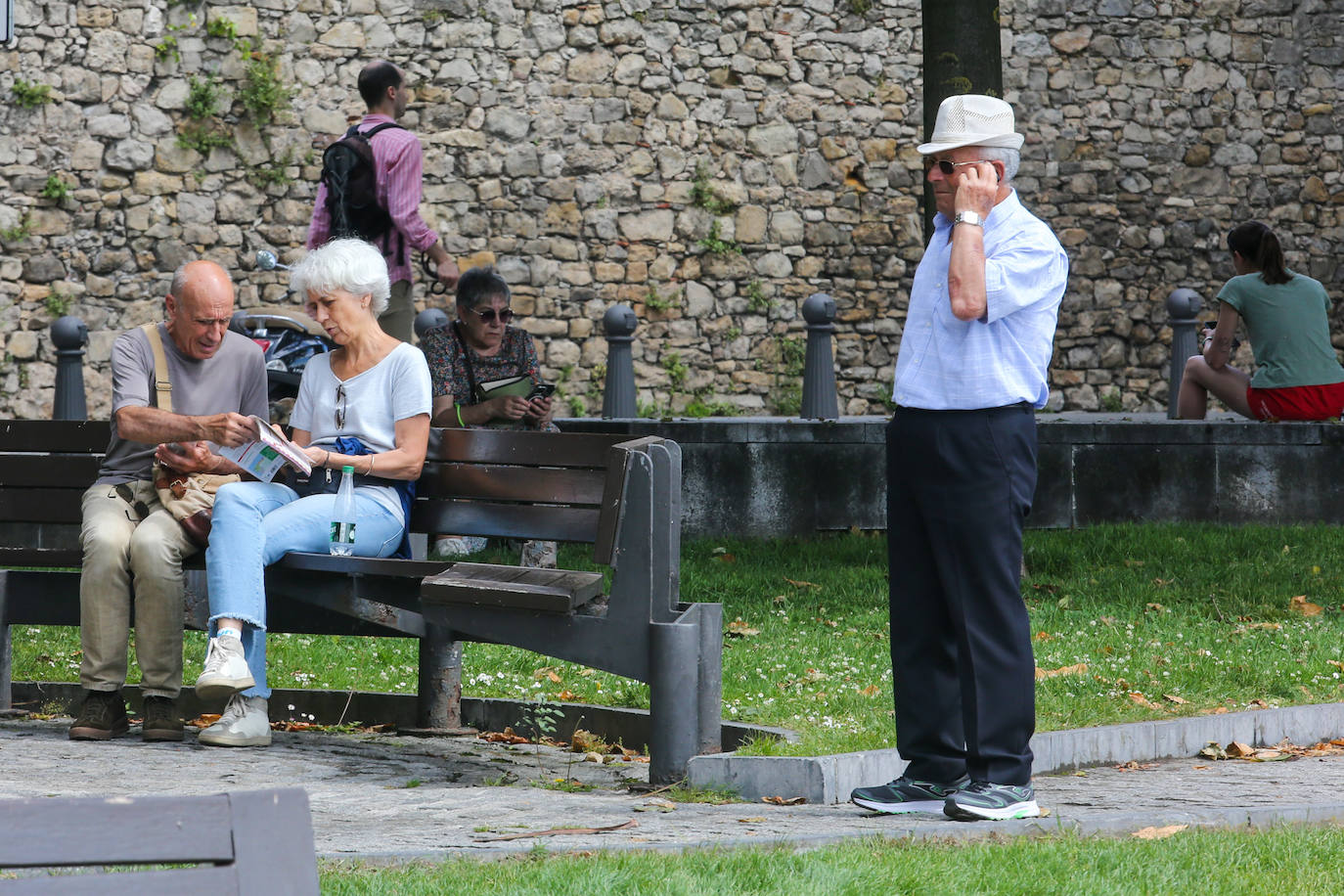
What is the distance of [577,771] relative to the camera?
4848mm

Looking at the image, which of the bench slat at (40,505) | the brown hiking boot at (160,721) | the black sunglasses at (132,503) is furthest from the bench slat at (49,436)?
the brown hiking boot at (160,721)

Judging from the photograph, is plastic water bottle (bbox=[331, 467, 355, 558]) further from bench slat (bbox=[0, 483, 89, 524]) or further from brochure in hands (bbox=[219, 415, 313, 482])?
bench slat (bbox=[0, 483, 89, 524])

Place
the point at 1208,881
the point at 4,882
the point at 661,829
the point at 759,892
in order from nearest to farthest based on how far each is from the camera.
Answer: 1. the point at 4,882
2. the point at 759,892
3. the point at 1208,881
4. the point at 661,829

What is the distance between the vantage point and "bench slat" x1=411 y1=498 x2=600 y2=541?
4.89 m

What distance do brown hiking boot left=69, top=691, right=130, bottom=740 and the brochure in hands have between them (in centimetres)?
79

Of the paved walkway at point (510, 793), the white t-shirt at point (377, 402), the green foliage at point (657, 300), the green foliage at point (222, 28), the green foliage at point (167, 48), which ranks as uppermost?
the green foliage at point (222, 28)

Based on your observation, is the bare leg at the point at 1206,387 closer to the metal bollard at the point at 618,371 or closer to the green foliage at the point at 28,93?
the metal bollard at the point at 618,371

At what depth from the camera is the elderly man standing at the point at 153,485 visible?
16.7 feet

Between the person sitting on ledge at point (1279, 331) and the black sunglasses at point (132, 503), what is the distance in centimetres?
626

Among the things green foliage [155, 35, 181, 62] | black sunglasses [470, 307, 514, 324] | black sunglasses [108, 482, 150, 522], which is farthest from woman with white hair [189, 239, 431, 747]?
green foliage [155, 35, 181, 62]

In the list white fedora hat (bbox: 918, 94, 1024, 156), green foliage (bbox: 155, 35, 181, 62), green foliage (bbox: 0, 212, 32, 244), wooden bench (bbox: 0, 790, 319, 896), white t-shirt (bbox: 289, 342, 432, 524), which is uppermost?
green foliage (bbox: 155, 35, 181, 62)

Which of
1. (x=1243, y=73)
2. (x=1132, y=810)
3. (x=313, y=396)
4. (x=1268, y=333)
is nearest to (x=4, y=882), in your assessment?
(x=1132, y=810)

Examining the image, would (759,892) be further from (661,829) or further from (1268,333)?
(1268,333)

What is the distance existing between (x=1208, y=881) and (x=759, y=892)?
88 centimetres
